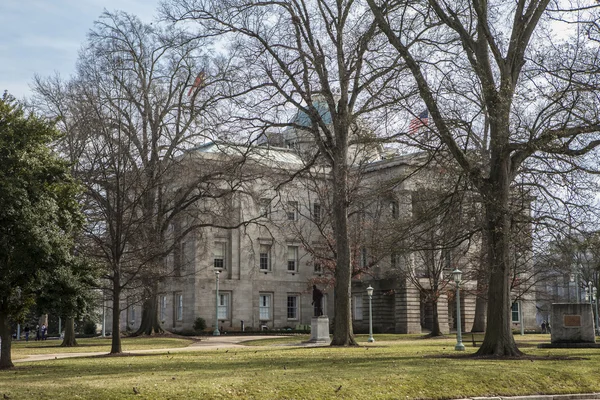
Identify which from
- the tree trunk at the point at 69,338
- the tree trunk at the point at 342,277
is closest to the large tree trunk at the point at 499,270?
the tree trunk at the point at 342,277

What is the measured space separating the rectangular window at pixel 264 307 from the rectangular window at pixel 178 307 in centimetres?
690

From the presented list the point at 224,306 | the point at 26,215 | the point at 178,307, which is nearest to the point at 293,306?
the point at 224,306

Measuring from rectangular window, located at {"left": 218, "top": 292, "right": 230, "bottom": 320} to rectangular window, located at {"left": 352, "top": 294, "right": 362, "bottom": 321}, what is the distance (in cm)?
1123

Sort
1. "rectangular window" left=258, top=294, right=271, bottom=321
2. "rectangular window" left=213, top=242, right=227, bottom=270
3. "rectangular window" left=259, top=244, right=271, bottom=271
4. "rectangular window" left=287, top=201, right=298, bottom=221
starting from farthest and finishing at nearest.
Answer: "rectangular window" left=259, top=244, right=271, bottom=271 → "rectangular window" left=258, top=294, right=271, bottom=321 → "rectangular window" left=213, top=242, right=227, bottom=270 → "rectangular window" left=287, top=201, right=298, bottom=221

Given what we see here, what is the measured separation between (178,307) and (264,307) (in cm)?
758

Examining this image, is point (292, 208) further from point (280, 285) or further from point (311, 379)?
point (311, 379)

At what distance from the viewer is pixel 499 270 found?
962 inches

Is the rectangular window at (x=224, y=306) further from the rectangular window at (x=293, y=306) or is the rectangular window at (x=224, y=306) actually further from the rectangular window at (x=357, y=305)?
the rectangular window at (x=357, y=305)

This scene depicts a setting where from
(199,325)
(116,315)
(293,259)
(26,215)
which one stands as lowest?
(199,325)

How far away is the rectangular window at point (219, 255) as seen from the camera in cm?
6625

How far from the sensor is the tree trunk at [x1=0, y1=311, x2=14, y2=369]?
75.5 ft

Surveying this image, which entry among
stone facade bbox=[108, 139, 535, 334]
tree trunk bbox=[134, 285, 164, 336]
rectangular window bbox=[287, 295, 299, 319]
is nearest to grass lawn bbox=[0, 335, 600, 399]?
tree trunk bbox=[134, 285, 164, 336]

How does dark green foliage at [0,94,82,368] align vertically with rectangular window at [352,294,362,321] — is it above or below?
above

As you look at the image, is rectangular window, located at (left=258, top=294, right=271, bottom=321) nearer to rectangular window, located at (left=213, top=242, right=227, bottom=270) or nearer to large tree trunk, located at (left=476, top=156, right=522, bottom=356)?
rectangular window, located at (left=213, top=242, right=227, bottom=270)
